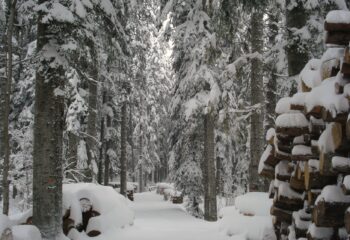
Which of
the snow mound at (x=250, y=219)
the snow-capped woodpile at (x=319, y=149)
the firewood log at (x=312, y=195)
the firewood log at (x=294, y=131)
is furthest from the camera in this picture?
the snow mound at (x=250, y=219)

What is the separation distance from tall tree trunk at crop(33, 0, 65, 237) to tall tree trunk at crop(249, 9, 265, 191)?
230 inches

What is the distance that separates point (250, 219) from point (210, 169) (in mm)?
9008

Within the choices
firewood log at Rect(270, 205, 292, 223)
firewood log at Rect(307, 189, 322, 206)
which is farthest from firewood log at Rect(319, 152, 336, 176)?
firewood log at Rect(270, 205, 292, 223)

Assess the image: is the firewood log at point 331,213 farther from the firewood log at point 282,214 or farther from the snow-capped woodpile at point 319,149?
the firewood log at point 282,214

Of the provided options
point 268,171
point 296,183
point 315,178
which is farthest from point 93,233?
point 315,178

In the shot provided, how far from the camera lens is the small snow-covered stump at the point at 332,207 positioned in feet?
14.6

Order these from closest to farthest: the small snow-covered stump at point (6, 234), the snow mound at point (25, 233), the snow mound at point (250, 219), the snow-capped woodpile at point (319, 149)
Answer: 1. the snow-capped woodpile at point (319, 149)
2. the small snow-covered stump at point (6, 234)
3. the snow mound at point (25, 233)
4. the snow mound at point (250, 219)

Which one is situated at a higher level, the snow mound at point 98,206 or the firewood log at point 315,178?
the firewood log at point 315,178

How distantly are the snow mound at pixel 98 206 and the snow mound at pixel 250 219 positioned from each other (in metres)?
3.03

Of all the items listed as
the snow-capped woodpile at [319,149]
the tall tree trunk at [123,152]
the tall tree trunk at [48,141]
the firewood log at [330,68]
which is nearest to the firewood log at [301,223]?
the snow-capped woodpile at [319,149]

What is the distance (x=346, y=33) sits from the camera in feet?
15.4

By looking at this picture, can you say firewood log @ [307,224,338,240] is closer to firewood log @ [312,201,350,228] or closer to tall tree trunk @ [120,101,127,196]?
firewood log @ [312,201,350,228]

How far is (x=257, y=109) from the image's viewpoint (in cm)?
1202

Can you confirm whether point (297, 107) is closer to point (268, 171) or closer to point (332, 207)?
point (268, 171)
